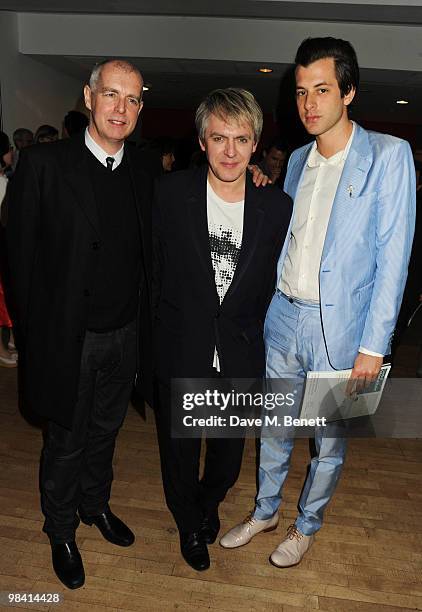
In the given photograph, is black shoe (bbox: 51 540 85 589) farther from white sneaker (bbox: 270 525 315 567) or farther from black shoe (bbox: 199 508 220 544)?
white sneaker (bbox: 270 525 315 567)

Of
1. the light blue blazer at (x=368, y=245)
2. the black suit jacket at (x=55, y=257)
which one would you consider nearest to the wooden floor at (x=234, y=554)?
the black suit jacket at (x=55, y=257)

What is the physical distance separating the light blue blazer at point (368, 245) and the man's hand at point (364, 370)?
40 millimetres

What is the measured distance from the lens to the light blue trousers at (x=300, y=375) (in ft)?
6.58

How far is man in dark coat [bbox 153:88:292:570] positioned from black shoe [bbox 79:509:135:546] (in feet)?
1.48

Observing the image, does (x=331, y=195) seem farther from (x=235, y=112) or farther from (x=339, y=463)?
(x=339, y=463)

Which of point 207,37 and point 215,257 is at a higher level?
point 207,37

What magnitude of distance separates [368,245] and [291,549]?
1305 millimetres

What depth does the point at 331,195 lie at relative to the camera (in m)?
1.93

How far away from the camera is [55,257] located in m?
1.81

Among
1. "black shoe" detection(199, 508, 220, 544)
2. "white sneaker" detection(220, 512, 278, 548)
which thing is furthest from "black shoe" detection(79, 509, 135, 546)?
"white sneaker" detection(220, 512, 278, 548)

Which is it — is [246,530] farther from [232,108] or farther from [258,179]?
[232,108]

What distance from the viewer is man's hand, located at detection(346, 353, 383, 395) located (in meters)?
1.89

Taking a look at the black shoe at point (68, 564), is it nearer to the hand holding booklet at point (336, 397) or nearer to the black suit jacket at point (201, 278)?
the black suit jacket at point (201, 278)

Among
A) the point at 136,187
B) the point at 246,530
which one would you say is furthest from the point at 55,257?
the point at 246,530
